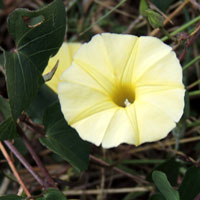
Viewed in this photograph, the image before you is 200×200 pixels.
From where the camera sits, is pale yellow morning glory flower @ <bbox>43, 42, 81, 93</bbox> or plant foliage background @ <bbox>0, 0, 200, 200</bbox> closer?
plant foliage background @ <bbox>0, 0, 200, 200</bbox>

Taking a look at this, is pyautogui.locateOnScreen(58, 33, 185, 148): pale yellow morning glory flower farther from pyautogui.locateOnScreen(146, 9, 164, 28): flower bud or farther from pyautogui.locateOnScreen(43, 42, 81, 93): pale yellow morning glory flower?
pyautogui.locateOnScreen(43, 42, 81, 93): pale yellow morning glory flower

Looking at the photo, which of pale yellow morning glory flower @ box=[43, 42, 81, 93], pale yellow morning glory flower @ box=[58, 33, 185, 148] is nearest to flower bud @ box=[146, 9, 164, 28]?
pale yellow morning glory flower @ box=[58, 33, 185, 148]

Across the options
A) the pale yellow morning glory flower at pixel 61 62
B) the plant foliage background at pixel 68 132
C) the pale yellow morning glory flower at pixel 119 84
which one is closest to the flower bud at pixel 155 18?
the plant foliage background at pixel 68 132

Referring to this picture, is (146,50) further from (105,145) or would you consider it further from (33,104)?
(33,104)

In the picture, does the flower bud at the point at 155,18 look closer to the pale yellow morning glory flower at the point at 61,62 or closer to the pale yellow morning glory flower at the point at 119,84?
the pale yellow morning glory flower at the point at 119,84

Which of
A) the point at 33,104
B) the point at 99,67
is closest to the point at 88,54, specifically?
the point at 99,67

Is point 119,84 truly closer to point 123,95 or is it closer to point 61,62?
point 123,95
